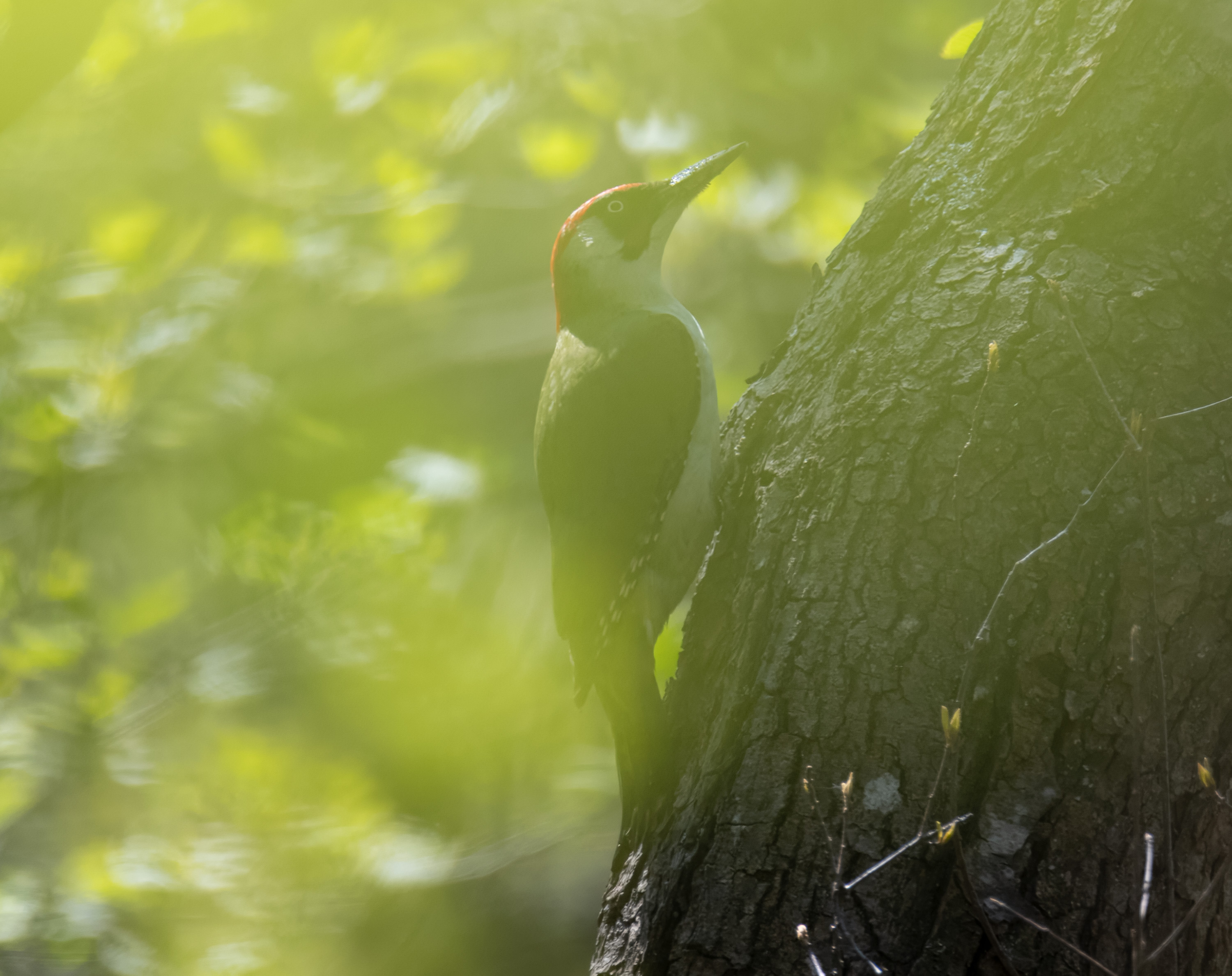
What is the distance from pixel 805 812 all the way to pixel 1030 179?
1465 millimetres

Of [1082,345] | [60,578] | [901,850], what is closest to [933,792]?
[901,850]

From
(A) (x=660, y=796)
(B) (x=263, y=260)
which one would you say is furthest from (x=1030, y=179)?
(B) (x=263, y=260)

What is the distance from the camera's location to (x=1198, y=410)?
1995mm

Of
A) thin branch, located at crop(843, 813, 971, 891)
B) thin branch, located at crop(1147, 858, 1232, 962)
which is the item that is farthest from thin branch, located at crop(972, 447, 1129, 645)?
thin branch, located at crop(1147, 858, 1232, 962)

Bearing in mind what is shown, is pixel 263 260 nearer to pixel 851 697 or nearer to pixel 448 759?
pixel 448 759

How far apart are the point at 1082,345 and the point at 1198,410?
0.84ft

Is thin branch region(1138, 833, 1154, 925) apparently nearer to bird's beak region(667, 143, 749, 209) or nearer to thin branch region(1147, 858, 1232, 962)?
thin branch region(1147, 858, 1232, 962)

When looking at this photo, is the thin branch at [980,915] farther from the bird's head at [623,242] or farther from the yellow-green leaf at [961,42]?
the bird's head at [623,242]

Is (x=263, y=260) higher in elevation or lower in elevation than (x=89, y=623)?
higher

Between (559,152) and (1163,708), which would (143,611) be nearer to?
(559,152)

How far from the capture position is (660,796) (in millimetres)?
2270

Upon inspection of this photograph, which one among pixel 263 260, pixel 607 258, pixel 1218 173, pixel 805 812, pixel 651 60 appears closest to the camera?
pixel 805 812

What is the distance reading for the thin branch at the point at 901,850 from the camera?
5.75 feet

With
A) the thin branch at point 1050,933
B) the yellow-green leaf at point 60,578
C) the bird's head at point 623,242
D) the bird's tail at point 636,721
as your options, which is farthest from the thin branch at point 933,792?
the yellow-green leaf at point 60,578
